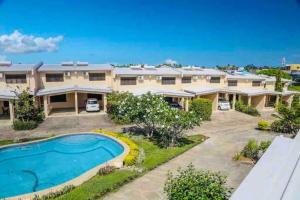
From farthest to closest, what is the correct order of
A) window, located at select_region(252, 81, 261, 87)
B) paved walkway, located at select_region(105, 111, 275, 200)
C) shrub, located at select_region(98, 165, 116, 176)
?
1. window, located at select_region(252, 81, 261, 87)
2. shrub, located at select_region(98, 165, 116, 176)
3. paved walkway, located at select_region(105, 111, 275, 200)

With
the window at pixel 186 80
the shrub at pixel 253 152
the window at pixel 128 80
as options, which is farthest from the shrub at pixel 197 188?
the window at pixel 186 80

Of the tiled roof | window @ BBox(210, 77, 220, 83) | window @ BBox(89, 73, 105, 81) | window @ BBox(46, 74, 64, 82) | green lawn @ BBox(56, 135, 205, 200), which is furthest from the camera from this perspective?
window @ BBox(210, 77, 220, 83)

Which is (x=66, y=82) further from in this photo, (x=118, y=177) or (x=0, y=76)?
(x=118, y=177)

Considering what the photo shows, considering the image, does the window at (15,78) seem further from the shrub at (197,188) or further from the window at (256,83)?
the window at (256,83)

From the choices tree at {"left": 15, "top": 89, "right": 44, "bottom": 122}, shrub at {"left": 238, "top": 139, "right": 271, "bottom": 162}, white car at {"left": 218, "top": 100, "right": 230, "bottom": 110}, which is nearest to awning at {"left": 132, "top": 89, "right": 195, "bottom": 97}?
white car at {"left": 218, "top": 100, "right": 230, "bottom": 110}

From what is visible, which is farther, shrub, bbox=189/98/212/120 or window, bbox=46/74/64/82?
window, bbox=46/74/64/82

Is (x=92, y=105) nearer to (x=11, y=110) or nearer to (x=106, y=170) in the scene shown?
(x=11, y=110)

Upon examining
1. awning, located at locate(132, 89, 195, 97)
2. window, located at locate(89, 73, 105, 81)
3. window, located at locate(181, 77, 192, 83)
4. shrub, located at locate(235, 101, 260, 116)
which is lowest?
shrub, located at locate(235, 101, 260, 116)

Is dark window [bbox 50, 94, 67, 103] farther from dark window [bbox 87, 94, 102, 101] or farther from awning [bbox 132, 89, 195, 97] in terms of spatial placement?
awning [bbox 132, 89, 195, 97]
